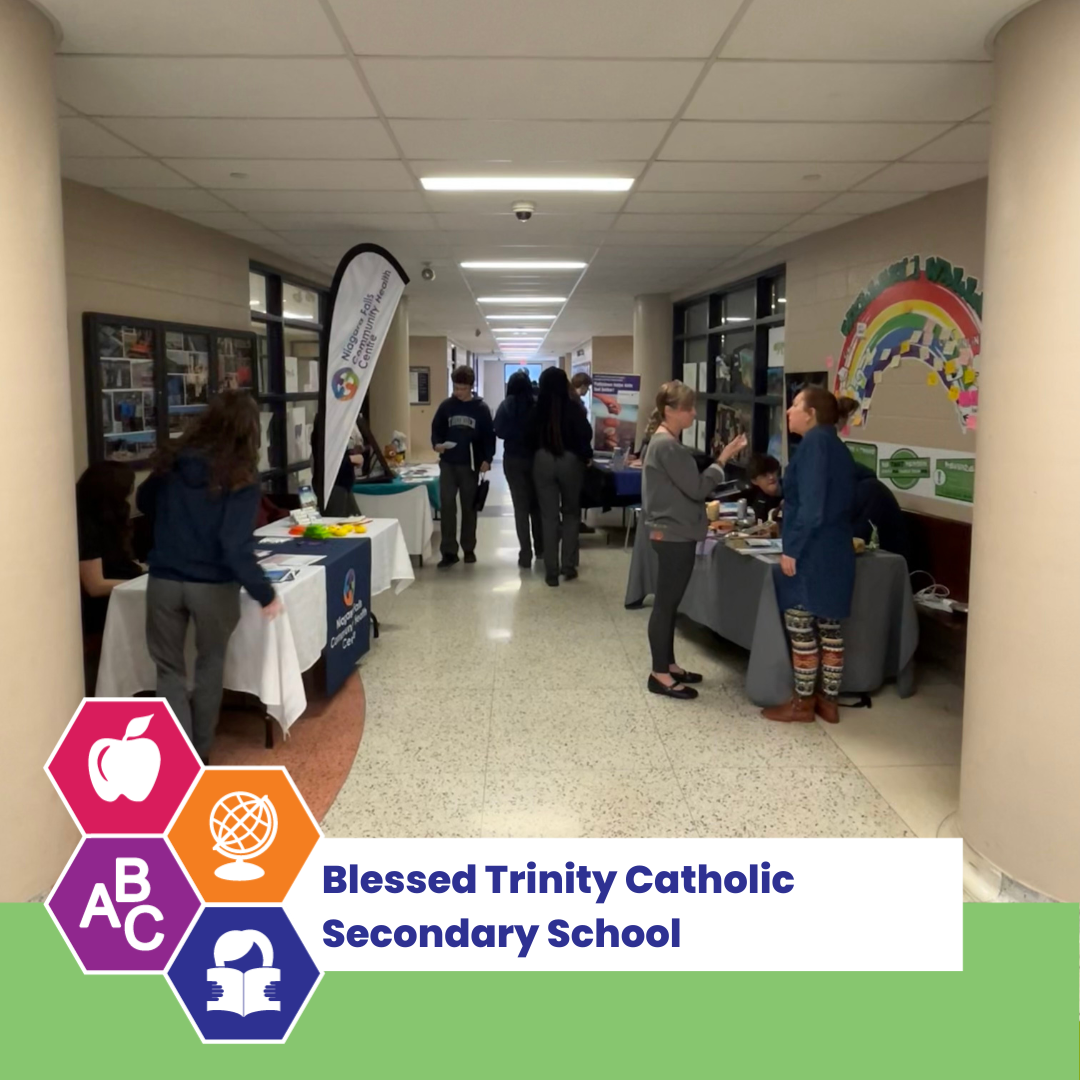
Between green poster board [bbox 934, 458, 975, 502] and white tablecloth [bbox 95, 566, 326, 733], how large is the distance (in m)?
3.19

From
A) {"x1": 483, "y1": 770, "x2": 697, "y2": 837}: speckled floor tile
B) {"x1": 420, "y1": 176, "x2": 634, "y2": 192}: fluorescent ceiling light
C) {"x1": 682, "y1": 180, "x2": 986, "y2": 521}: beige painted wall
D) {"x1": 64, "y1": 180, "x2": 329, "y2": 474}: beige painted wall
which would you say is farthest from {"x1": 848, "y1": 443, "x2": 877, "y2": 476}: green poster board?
{"x1": 64, "y1": 180, "x2": 329, "y2": 474}: beige painted wall

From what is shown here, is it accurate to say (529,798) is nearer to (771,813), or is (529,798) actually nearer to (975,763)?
(771,813)

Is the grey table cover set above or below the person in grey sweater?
below

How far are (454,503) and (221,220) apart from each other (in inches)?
107

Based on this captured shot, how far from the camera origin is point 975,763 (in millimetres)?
2764

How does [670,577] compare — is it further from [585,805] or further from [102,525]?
[102,525]

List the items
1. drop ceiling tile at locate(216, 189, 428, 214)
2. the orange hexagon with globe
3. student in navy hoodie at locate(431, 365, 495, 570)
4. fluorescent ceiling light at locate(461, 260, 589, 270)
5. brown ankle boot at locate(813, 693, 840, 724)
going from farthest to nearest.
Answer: fluorescent ceiling light at locate(461, 260, 589, 270)
student in navy hoodie at locate(431, 365, 495, 570)
drop ceiling tile at locate(216, 189, 428, 214)
brown ankle boot at locate(813, 693, 840, 724)
the orange hexagon with globe

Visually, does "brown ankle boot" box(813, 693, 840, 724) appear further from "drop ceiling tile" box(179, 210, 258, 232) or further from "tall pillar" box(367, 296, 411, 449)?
"tall pillar" box(367, 296, 411, 449)

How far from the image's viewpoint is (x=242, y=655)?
11.8 ft

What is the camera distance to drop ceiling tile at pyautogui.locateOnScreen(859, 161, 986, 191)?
4219 mm

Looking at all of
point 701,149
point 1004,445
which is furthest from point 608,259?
point 1004,445

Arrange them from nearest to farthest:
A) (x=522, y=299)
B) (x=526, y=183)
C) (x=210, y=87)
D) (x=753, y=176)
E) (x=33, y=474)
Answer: (x=33, y=474) < (x=210, y=87) < (x=753, y=176) < (x=526, y=183) < (x=522, y=299)

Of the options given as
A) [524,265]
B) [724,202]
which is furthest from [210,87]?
[524,265]

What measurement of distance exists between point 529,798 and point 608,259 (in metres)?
5.07
